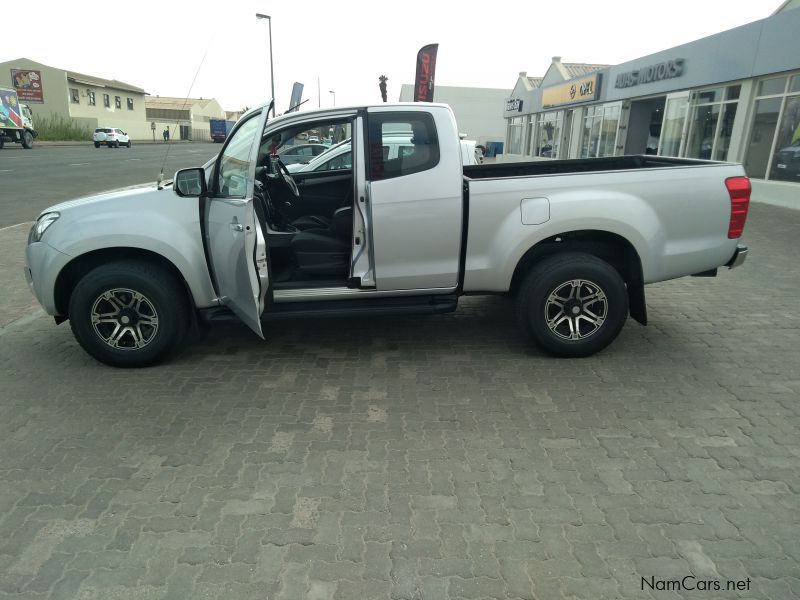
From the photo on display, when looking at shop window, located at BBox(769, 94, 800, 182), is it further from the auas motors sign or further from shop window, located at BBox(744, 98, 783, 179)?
the auas motors sign

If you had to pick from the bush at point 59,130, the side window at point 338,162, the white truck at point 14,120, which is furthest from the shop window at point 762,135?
the bush at point 59,130

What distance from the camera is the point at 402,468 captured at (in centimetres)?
317

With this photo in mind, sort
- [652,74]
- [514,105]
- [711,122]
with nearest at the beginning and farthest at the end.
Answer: [711,122] < [652,74] < [514,105]

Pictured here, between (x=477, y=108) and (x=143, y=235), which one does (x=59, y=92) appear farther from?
(x=143, y=235)

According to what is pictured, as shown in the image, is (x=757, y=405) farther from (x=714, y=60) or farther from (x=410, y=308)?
(x=714, y=60)

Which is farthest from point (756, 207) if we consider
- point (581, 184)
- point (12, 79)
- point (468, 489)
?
point (12, 79)

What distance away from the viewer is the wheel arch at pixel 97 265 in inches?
172

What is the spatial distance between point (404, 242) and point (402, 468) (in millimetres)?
1806

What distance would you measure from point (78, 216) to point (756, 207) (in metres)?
14.3

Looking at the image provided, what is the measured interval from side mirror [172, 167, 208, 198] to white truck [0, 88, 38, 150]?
36.4m

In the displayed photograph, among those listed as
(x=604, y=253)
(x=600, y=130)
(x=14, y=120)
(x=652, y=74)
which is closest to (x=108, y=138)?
(x=14, y=120)

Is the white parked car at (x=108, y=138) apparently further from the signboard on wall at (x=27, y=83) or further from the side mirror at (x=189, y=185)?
the side mirror at (x=189, y=185)

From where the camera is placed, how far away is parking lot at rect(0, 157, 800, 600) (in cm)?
244

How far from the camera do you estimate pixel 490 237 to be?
446cm
